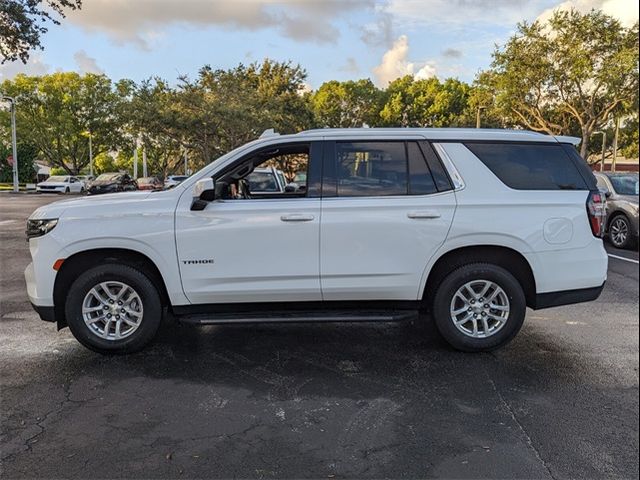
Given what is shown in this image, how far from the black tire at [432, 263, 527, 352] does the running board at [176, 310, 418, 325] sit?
0.26 metres

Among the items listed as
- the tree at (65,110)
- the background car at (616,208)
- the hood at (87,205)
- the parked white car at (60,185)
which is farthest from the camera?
the tree at (65,110)

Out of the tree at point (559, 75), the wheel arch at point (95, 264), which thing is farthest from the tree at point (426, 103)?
the wheel arch at point (95, 264)

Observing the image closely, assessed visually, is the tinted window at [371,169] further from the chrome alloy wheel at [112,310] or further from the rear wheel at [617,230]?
the rear wheel at [617,230]

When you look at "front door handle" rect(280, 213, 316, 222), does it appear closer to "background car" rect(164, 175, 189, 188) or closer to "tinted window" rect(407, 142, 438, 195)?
"tinted window" rect(407, 142, 438, 195)

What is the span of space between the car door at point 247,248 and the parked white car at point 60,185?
36.3 metres

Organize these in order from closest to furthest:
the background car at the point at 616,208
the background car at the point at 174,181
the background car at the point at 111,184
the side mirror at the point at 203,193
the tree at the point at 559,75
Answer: the side mirror at the point at 203,193, the background car at the point at 174,181, the background car at the point at 616,208, the tree at the point at 559,75, the background car at the point at 111,184

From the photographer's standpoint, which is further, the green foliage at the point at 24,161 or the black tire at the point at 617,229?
the green foliage at the point at 24,161

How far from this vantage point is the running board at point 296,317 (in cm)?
468

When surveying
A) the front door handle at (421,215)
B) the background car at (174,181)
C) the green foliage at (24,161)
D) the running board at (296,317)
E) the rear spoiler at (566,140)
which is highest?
the green foliage at (24,161)

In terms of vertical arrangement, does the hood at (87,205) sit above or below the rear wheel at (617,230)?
above

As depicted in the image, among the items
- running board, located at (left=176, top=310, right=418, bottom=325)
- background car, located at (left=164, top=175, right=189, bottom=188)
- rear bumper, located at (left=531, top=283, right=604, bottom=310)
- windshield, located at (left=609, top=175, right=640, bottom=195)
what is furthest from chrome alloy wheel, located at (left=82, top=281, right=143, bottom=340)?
windshield, located at (left=609, top=175, right=640, bottom=195)

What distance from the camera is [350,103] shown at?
163 feet

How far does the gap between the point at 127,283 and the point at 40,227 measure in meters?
0.92

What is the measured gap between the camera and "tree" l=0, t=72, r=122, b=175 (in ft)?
155
